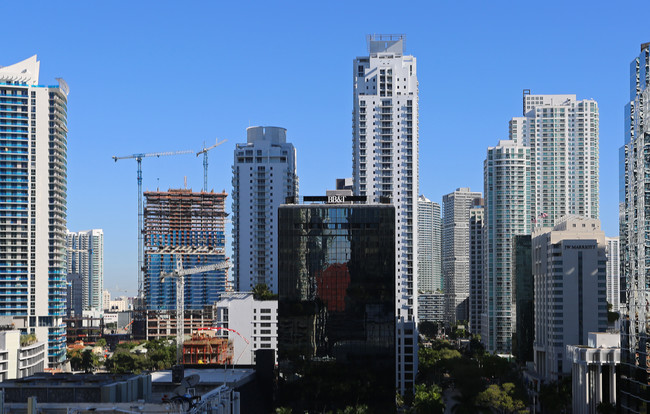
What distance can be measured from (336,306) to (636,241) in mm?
49331

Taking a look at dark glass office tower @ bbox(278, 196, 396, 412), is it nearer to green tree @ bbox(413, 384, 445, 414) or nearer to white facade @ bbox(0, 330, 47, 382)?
green tree @ bbox(413, 384, 445, 414)

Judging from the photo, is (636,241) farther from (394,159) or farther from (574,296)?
(394,159)

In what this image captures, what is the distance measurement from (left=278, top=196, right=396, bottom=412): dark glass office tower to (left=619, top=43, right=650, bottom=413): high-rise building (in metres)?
39.2

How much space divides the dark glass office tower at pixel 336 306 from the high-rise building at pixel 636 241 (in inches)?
1545

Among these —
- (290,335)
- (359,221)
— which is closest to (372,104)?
(359,221)

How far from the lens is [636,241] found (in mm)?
109500

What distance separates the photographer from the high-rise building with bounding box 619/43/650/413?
341ft

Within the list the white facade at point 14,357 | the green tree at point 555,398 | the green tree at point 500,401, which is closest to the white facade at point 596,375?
the green tree at point 555,398

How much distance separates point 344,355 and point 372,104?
3046 inches

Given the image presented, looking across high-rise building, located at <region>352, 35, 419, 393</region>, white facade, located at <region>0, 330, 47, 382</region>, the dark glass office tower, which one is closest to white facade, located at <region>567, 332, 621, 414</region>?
the dark glass office tower

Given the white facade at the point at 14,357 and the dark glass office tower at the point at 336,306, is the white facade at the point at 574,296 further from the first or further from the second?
the white facade at the point at 14,357

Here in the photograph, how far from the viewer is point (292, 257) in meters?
A: 138

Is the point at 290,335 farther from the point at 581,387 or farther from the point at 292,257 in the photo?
the point at 581,387

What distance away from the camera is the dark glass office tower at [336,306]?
13450 centimetres
